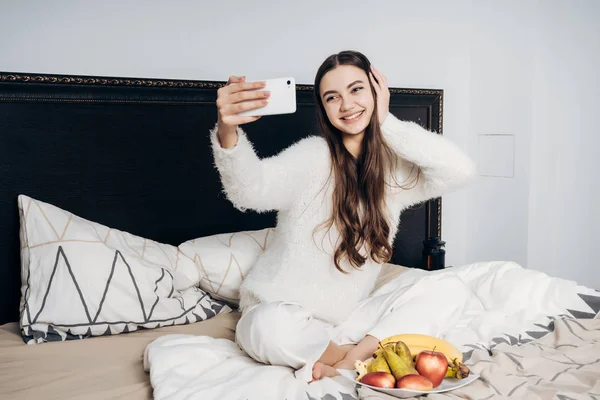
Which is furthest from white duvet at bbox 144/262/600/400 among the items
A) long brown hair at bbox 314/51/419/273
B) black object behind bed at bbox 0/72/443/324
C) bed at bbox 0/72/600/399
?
black object behind bed at bbox 0/72/443/324

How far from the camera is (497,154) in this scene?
327 centimetres

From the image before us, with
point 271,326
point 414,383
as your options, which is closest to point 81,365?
point 271,326

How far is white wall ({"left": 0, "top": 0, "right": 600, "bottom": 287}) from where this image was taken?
6.60ft

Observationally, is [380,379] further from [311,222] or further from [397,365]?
[311,222]

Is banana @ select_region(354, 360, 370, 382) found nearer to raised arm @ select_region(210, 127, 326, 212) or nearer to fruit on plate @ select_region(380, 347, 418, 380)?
fruit on plate @ select_region(380, 347, 418, 380)

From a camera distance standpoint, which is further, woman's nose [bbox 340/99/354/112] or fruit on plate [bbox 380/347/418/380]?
woman's nose [bbox 340/99/354/112]

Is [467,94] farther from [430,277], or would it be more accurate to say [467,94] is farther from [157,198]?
[157,198]

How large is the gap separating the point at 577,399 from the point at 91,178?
1.57 metres

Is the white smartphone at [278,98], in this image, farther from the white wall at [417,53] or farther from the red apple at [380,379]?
the white wall at [417,53]

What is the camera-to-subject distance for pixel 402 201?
1948mm

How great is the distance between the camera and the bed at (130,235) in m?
1.43

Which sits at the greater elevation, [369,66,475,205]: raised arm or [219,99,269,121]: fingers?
[219,99,269,121]: fingers

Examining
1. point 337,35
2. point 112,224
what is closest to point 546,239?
point 337,35

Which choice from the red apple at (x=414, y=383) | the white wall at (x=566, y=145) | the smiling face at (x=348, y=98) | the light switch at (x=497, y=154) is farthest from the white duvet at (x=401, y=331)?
the white wall at (x=566, y=145)
